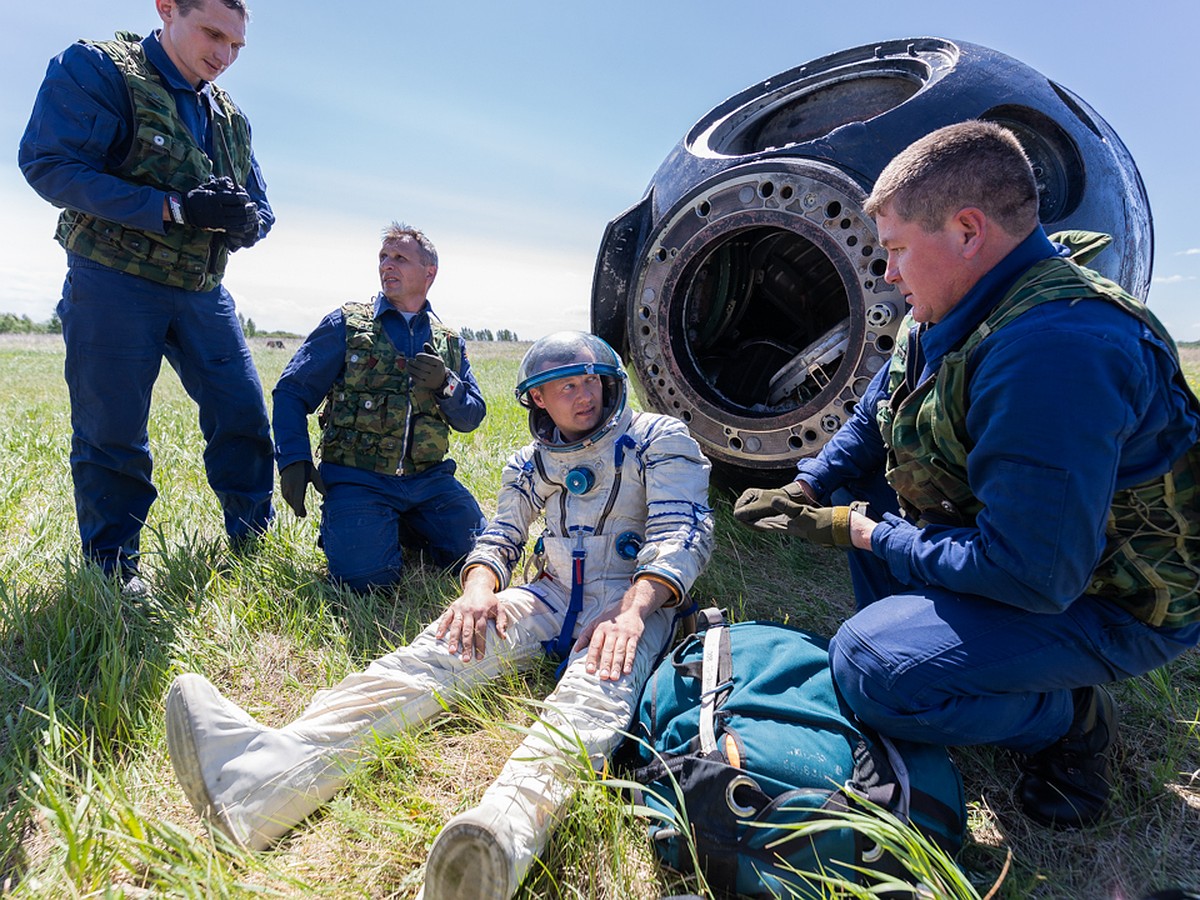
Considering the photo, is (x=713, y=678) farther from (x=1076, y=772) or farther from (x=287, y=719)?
(x=287, y=719)

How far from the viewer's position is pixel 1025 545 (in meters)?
1.72

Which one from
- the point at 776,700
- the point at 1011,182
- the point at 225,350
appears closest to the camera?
the point at 1011,182

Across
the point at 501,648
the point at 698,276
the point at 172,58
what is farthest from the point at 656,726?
the point at 172,58

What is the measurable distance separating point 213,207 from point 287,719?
2200 mm

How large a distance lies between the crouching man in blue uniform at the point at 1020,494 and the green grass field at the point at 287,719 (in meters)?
0.20

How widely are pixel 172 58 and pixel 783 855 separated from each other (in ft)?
12.9

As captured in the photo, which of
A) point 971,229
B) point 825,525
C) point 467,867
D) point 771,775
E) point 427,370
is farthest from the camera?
point 427,370

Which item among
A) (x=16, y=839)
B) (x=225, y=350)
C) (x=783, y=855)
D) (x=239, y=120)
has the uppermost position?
(x=239, y=120)

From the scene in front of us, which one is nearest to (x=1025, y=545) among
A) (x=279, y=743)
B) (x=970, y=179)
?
(x=970, y=179)

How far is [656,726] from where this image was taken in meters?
2.10

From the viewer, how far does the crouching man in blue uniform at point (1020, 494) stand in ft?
5.56

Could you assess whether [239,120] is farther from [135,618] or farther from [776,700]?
[776,700]

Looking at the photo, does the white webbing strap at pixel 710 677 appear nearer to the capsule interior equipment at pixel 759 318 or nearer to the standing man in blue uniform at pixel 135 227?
the capsule interior equipment at pixel 759 318

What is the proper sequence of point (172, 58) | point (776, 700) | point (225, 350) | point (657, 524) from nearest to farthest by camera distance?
point (776, 700) → point (657, 524) → point (172, 58) → point (225, 350)
